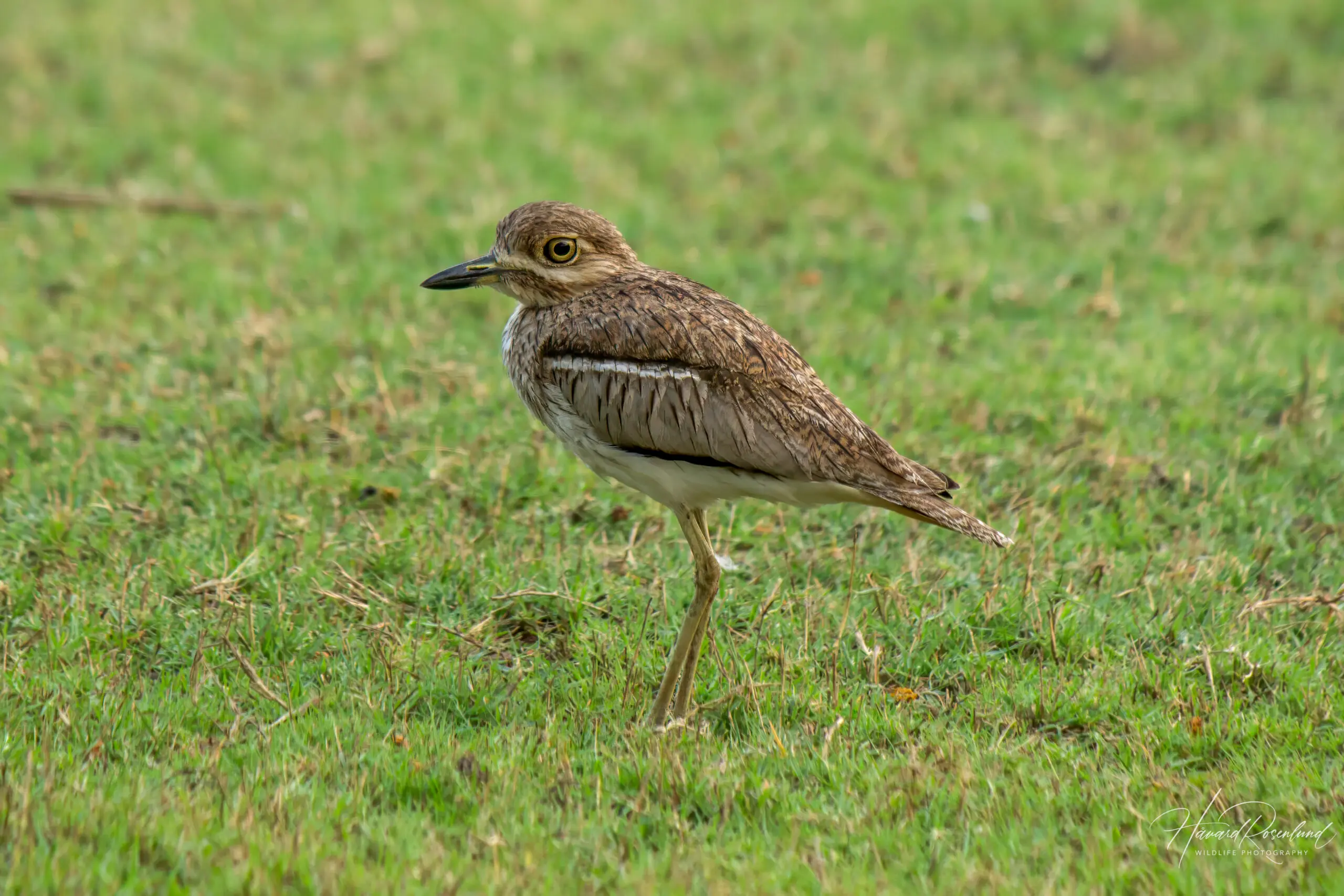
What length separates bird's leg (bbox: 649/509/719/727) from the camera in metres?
5.06

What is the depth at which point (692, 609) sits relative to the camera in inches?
202

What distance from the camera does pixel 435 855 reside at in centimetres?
409

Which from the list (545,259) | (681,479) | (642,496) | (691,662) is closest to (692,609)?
(691,662)

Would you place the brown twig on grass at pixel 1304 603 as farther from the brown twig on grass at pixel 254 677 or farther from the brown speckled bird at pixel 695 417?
the brown twig on grass at pixel 254 677

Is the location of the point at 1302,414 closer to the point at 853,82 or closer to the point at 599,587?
the point at 599,587

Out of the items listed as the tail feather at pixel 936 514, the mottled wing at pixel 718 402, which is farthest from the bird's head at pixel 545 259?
the tail feather at pixel 936 514

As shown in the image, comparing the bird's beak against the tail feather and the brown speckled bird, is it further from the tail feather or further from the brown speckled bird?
the tail feather

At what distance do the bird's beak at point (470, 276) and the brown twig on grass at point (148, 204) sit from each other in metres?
5.01

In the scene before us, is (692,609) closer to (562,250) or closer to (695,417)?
(695,417)

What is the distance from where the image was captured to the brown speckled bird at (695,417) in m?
4.88

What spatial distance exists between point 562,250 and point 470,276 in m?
0.35

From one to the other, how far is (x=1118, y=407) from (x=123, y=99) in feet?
26.2

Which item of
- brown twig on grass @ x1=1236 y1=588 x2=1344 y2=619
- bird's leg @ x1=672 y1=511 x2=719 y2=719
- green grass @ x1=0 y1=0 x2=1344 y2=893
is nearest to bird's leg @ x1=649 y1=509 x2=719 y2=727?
bird's leg @ x1=672 y1=511 x2=719 y2=719

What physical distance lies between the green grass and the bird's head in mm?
1123
